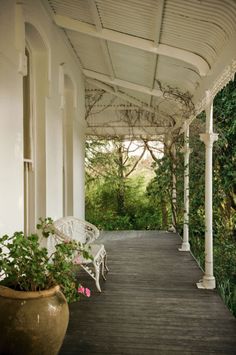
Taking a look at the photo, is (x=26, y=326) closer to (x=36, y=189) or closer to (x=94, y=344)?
(x=94, y=344)

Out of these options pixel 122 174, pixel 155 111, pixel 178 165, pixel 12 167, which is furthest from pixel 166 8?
pixel 122 174

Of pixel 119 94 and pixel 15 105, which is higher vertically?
pixel 119 94

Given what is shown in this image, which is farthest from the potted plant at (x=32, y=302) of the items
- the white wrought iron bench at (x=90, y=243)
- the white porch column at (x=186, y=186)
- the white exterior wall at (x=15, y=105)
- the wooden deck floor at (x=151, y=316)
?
the white porch column at (x=186, y=186)

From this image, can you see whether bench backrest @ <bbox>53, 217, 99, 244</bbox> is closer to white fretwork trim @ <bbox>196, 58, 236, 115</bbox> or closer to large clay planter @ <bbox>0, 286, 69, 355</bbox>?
large clay planter @ <bbox>0, 286, 69, 355</bbox>

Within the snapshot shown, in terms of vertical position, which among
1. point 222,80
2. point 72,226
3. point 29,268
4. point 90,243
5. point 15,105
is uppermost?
point 222,80

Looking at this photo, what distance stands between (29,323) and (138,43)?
375 centimetres

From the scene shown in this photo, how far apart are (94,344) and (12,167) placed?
179 centimetres

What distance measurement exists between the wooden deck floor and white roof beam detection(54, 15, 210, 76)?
2.80 metres

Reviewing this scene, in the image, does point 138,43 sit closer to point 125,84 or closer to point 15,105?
point 15,105

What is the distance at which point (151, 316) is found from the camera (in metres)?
3.40

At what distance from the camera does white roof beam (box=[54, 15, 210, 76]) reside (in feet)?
13.9

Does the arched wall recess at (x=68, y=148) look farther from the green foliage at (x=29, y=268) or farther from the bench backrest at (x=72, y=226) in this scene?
the green foliage at (x=29, y=268)

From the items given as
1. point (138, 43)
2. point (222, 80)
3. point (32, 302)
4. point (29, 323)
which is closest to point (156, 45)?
point (138, 43)

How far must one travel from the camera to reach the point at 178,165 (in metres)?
7.89
